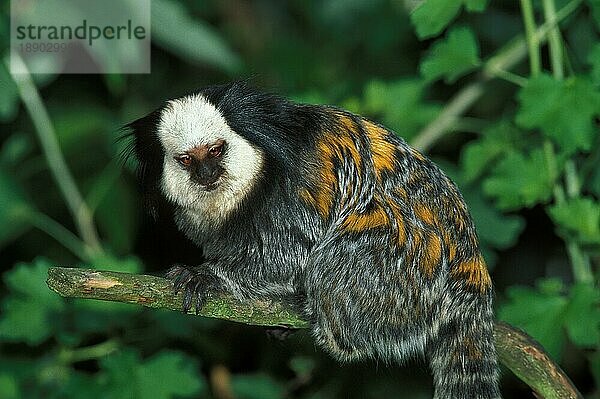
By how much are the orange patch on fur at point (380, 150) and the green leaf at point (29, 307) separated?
1.61 metres

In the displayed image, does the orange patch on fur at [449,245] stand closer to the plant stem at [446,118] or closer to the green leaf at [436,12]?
the green leaf at [436,12]

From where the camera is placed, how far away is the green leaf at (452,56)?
3.81 meters

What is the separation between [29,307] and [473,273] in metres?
1.97

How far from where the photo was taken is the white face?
3115 mm

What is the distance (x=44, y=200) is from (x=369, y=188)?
125 inches

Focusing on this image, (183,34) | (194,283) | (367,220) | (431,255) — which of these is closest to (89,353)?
(183,34)

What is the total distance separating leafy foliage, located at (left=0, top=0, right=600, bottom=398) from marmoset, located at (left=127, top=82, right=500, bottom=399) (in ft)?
1.20

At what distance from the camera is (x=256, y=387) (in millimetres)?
4812

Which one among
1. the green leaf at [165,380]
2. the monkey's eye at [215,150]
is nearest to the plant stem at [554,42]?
the monkey's eye at [215,150]

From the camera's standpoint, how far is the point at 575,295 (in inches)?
145

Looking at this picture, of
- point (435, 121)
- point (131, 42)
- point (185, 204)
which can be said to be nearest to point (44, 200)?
point (131, 42)

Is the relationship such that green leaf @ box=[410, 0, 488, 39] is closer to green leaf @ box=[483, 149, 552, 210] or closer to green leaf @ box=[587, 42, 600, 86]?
green leaf @ box=[587, 42, 600, 86]

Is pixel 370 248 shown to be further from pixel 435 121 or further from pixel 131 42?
pixel 131 42

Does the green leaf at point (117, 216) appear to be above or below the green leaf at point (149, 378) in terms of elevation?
above
